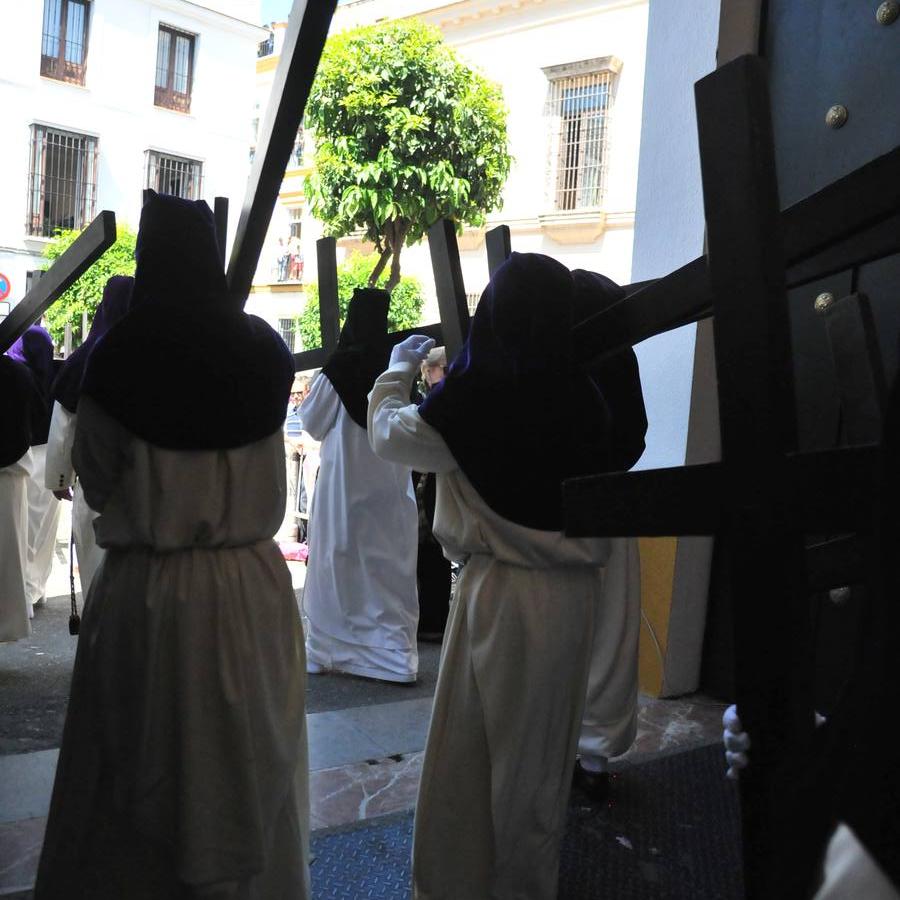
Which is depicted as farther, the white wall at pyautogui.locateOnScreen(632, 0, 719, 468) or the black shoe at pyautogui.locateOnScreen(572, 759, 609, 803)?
the white wall at pyautogui.locateOnScreen(632, 0, 719, 468)

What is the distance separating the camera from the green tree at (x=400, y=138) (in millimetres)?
12664

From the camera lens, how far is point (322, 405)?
5297mm

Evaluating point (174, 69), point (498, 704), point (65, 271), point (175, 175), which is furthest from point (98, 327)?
point (174, 69)

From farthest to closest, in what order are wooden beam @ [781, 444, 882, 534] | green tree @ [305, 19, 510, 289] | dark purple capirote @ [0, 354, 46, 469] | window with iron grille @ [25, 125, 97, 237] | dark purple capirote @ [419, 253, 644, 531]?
1. window with iron grille @ [25, 125, 97, 237]
2. green tree @ [305, 19, 510, 289]
3. dark purple capirote @ [0, 354, 46, 469]
4. dark purple capirote @ [419, 253, 644, 531]
5. wooden beam @ [781, 444, 882, 534]

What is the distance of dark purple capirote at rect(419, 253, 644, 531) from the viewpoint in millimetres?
2559

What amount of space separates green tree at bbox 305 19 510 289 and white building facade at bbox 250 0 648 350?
17.3 feet

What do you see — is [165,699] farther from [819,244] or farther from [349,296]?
[349,296]

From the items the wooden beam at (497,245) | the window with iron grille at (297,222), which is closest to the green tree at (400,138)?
the wooden beam at (497,245)

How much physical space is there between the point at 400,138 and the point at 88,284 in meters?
6.66

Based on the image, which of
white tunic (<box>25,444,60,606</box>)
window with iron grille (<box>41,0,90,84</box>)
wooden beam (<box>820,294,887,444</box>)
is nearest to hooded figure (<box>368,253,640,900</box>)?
wooden beam (<box>820,294,887,444</box>)

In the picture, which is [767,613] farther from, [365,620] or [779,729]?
[365,620]

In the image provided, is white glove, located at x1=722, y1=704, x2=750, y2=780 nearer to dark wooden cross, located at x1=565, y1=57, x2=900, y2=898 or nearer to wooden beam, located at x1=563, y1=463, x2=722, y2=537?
dark wooden cross, located at x1=565, y1=57, x2=900, y2=898

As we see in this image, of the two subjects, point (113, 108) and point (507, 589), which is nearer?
point (507, 589)

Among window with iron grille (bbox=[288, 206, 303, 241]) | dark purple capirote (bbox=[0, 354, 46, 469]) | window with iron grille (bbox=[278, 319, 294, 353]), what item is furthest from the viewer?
window with iron grille (bbox=[288, 206, 303, 241])
